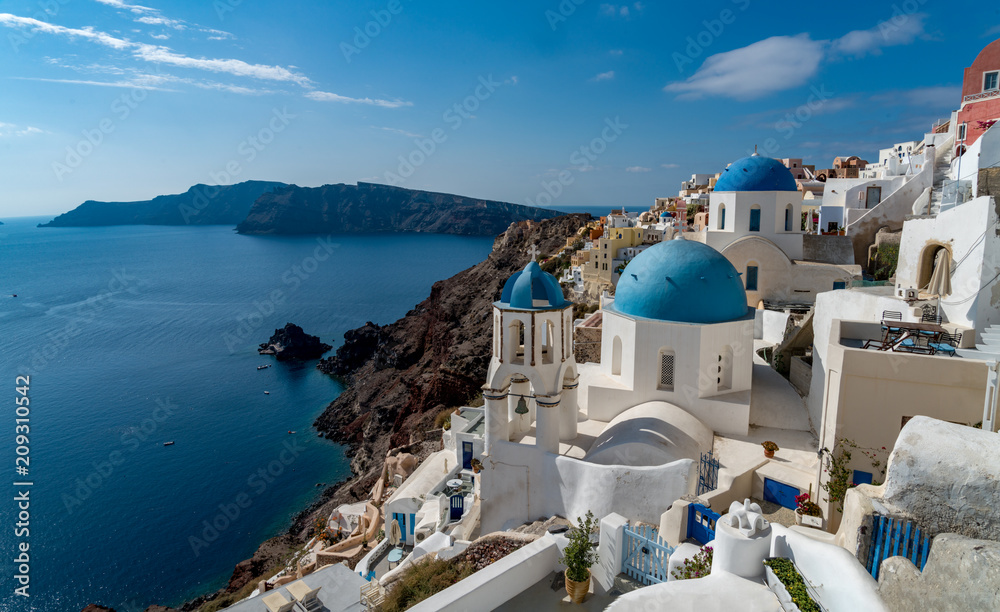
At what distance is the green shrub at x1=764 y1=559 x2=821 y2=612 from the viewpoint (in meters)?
5.31

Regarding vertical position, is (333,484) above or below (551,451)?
below

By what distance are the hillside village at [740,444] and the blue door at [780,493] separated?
4 cm

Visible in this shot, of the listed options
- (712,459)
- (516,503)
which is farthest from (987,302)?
(516,503)

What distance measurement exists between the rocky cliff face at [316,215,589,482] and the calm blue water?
8.30 feet

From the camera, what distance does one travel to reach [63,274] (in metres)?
107

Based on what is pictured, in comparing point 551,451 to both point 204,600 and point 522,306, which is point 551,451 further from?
point 204,600

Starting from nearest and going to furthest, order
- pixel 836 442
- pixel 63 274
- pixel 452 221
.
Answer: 1. pixel 836 442
2. pixel 63 274
3. pixel 452 221

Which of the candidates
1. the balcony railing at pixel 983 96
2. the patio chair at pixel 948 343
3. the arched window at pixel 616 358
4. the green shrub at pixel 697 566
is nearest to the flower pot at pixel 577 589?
the green shrub at pixel 697 566

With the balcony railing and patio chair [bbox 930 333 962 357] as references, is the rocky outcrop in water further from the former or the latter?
patio chair [bbox 930 333 962 357]

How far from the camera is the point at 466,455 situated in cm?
2167

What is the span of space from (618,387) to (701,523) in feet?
18.8

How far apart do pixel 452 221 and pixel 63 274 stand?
113 meters

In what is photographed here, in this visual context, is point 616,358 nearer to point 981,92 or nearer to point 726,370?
point 726,370

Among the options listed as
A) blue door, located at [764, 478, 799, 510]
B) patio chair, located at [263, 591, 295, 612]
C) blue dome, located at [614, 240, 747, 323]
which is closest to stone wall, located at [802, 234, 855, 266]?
blue dome, located at [614, 240, 747, 323]
